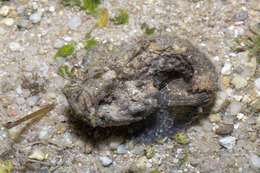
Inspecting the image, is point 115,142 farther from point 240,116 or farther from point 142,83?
point 240,116

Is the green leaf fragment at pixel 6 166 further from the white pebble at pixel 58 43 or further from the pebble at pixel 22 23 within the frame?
the pebble at pixel 22 23

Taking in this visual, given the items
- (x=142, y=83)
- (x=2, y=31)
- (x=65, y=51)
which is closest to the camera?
(x=142, y=83)

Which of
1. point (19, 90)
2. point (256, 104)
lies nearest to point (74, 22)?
point (19, 90)

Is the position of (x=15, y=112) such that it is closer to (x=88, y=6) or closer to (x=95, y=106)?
(x=95, y=106)

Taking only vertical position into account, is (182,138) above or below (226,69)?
below

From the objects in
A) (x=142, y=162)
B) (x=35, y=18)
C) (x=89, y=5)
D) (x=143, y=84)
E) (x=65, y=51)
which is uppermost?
(x=89, y=5)

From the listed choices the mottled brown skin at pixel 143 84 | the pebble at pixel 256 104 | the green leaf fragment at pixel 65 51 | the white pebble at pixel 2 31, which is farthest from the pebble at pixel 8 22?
the pebble at pixel 256 104
